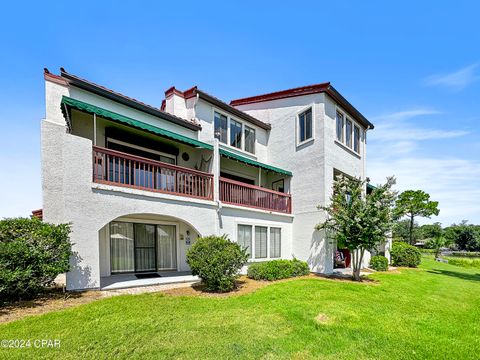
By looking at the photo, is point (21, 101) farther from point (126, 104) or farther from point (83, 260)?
point (83, 260)

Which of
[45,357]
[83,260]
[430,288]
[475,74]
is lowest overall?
[430,288]

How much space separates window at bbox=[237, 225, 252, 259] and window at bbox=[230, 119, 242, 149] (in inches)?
226

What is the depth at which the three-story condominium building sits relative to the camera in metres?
8.77

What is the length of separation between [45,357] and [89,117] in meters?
9.21

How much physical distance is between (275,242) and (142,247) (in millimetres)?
7851

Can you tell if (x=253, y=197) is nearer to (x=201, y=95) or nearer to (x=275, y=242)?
(x=275, y=242)

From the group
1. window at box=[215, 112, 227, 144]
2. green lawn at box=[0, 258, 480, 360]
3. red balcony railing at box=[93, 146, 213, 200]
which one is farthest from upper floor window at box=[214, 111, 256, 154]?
green lawn at box=[0, 258, 480, 360]

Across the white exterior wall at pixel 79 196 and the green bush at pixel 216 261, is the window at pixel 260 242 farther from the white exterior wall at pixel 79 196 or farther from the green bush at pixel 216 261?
the white exterior wall at pixel 79 196

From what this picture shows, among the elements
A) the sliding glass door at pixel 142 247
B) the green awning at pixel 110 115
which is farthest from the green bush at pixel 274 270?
the green awning at pixel 110 115

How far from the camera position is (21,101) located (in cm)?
1058

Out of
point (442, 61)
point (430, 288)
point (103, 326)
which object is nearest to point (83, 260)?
point (103, 326)

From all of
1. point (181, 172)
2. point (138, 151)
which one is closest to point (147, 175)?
point (181, 172)

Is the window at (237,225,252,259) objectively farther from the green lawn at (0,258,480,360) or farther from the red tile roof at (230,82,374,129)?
the red tile roof at (230,82,374,129)

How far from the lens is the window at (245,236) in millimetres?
13945
